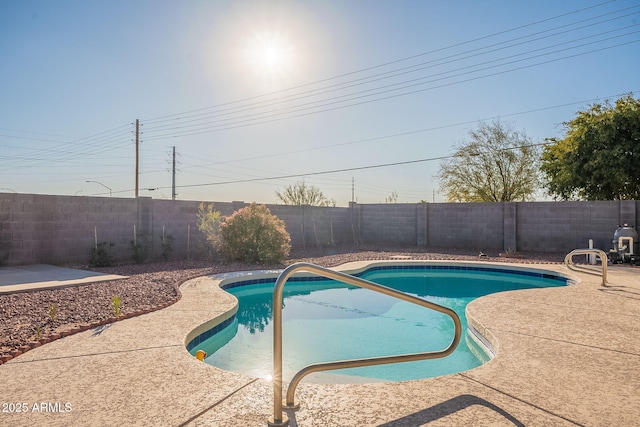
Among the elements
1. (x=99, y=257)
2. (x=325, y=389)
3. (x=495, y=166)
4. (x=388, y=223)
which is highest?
(x=495, y=166)

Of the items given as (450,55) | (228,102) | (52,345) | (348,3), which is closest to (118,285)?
(52,345)

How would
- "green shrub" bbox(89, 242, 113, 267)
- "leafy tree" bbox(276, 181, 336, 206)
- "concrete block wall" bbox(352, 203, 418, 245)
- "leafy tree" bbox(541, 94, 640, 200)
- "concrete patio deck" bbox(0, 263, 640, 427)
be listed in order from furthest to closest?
1. "leafy tree" bbox(276, 181, 336, 206)
2. "concrete block wall" bbox(352, 203, 418, 245)
3. "leafy tree" bbox(541, 94, 640, 200)
4. "green shrub" bbox(89, 242, 113, 267)
5. "concrete patio deck" bbox(0, 263, 640, 427)

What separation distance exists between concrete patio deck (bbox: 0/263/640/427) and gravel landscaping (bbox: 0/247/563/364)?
Result: 0.32 metres

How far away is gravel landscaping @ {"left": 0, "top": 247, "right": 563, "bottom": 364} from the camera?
166 inches

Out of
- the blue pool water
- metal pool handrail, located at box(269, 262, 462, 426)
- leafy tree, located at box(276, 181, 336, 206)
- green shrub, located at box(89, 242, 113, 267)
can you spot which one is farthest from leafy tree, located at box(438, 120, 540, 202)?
metal pool handrail, located at box(269, 262, 462, 426)

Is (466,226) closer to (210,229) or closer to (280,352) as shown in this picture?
A: (210,229)

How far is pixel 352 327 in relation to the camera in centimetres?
602

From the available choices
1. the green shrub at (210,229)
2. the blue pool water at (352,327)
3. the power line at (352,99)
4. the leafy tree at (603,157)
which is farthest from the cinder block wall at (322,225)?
the power line at (352,99)

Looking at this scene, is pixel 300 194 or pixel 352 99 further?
pixel 300 194

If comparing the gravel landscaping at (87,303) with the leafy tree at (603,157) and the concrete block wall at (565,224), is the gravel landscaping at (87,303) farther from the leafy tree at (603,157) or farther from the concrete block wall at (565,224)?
the leafy tree at (603,157)

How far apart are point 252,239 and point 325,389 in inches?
297

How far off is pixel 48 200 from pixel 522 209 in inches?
535

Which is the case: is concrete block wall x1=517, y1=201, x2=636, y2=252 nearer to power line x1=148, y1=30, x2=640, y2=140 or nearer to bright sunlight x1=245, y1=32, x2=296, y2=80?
power line x1=148, y1=30, x2=640, y2=140

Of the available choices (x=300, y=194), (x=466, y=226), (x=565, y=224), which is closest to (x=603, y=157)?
(x=565, y=224)
